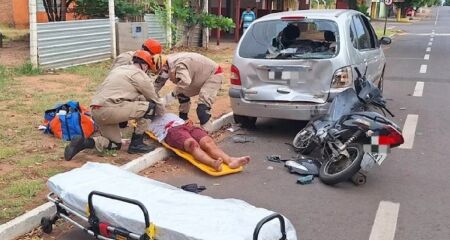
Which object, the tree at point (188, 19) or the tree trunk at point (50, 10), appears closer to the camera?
the tree at point (188, 19)

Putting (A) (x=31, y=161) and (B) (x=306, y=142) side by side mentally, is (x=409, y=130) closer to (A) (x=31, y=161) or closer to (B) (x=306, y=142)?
(B) (x=306, y=142)

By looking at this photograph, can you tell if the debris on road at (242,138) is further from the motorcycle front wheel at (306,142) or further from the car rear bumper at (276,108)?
the motorcycle front wheel at (306,142)

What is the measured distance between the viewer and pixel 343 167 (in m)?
A: 5.60

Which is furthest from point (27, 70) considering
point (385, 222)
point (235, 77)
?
point (385, 222)

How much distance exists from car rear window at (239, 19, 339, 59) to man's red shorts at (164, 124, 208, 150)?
1564 mm

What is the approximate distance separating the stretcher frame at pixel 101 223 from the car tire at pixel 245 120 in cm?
384

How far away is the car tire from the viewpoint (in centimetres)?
773

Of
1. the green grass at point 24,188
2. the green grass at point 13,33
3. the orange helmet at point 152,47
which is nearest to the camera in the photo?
the green grass at point 24,188

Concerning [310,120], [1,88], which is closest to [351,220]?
[310,120]

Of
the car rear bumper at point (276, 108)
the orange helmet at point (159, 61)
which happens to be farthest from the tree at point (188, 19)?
the orange helmet at point (159, 61)

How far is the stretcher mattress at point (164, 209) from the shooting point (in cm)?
338

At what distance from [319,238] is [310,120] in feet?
8.66

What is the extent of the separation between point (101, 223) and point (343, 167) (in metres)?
2.82

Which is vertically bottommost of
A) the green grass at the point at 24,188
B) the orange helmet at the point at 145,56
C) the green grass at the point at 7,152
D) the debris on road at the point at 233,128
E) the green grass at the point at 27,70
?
the debris on road at the point at 233,128
